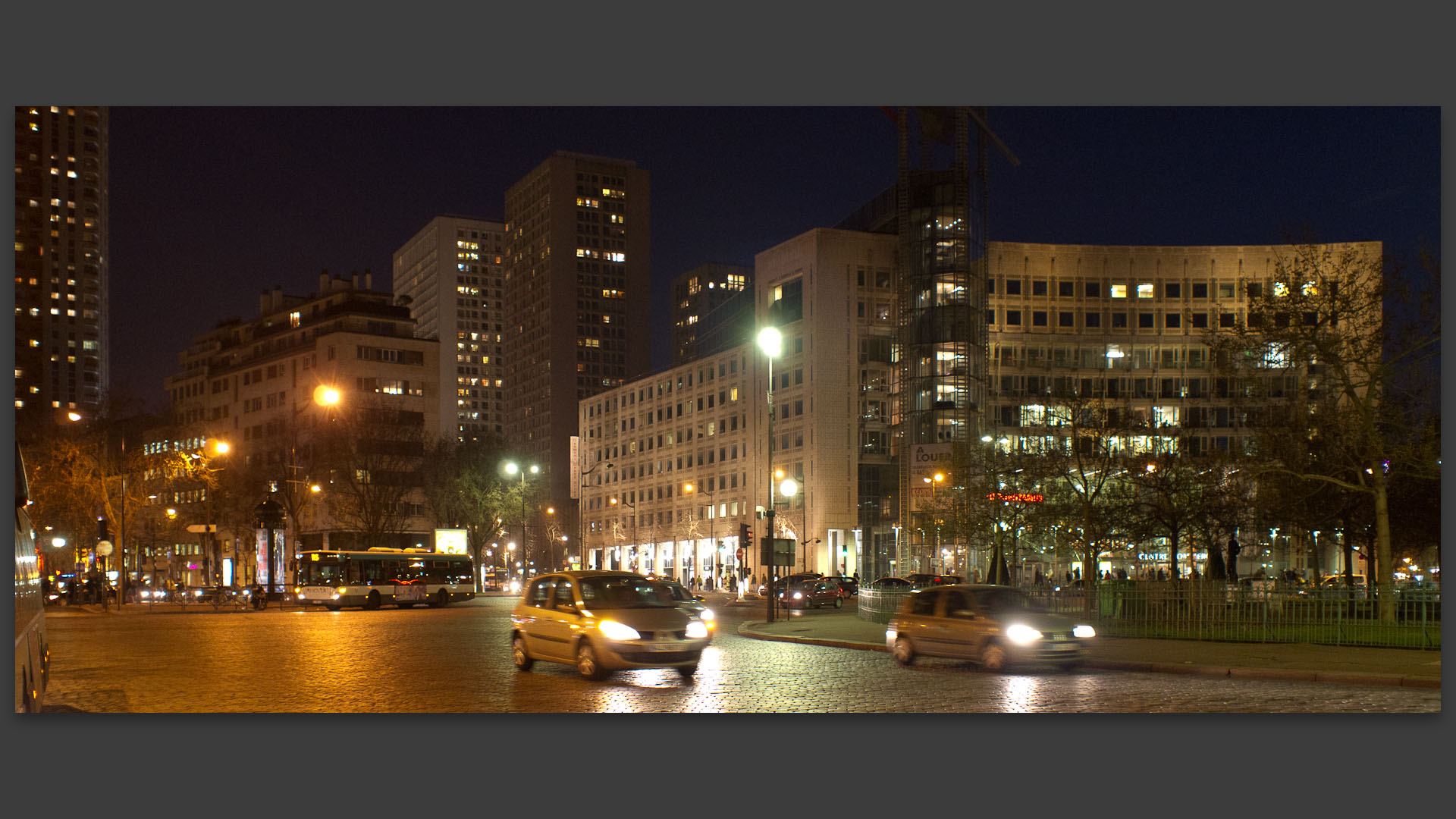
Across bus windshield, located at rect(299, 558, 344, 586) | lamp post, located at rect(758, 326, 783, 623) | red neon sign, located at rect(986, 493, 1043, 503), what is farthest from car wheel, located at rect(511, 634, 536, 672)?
bus windshield, located at rect(299, 558, 344, 586)

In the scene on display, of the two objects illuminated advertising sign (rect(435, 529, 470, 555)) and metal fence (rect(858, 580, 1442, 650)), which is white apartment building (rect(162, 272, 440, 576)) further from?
metal fence (rect(858, 580, 1442, 650))

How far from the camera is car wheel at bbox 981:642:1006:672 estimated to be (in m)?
19.2

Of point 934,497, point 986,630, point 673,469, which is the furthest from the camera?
point 673,469

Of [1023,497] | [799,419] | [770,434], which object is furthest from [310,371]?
[770,434]

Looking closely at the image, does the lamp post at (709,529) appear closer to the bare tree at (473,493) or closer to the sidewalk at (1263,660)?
the bare tree at (473,493)

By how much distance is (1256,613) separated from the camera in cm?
2467

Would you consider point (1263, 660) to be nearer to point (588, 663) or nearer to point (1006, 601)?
point (1006, 601)

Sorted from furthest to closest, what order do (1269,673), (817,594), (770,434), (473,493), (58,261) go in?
(473,493) < (58,261) < (817,594) < (770,434) < (1269,673)

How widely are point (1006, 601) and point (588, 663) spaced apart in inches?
274

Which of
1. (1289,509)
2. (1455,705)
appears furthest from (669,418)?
(1455,705)

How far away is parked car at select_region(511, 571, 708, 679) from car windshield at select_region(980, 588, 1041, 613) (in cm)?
468

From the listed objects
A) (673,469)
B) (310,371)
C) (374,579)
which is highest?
(310,371)

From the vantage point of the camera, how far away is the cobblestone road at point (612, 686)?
15.0 metres

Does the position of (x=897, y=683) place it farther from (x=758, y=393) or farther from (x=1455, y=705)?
(x=758, y=393)
